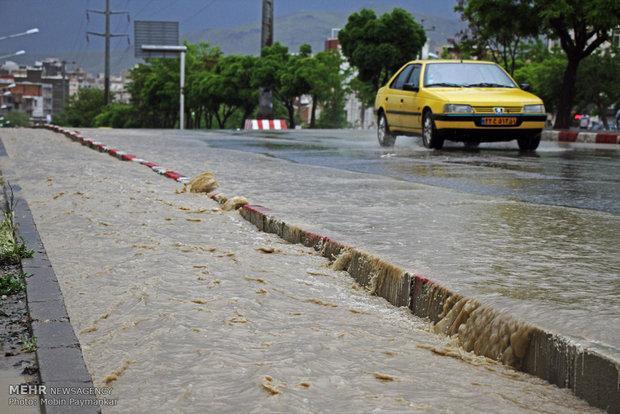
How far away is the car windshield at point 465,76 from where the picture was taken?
18172 millimetres

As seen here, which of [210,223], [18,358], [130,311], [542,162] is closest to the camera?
[18,358]

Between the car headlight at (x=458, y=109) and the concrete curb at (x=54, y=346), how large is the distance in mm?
11895

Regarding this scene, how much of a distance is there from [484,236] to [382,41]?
45090 mm

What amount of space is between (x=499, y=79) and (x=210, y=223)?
38.0 ft

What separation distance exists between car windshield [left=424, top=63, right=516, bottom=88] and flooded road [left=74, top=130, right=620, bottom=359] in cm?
612

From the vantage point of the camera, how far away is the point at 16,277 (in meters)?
5.43

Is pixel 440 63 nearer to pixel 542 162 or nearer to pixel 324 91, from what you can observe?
pixel 542 162

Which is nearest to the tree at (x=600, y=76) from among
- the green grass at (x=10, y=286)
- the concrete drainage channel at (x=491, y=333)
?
the concrete drainage channel at (x=491, y=333)

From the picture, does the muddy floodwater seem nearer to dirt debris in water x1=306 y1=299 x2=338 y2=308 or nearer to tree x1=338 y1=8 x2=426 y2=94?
dirt debris in water x1=306 y1=299 x2=338 y2=308

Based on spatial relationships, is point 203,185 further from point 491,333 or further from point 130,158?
point 491,333

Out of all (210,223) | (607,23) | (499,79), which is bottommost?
(210,223)

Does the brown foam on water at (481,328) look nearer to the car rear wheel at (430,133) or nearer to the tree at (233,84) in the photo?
the car rear wheel at (430,133)

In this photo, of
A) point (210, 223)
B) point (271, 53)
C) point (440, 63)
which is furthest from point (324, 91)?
point (210, 223)

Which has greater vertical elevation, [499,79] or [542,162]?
[499,79]
